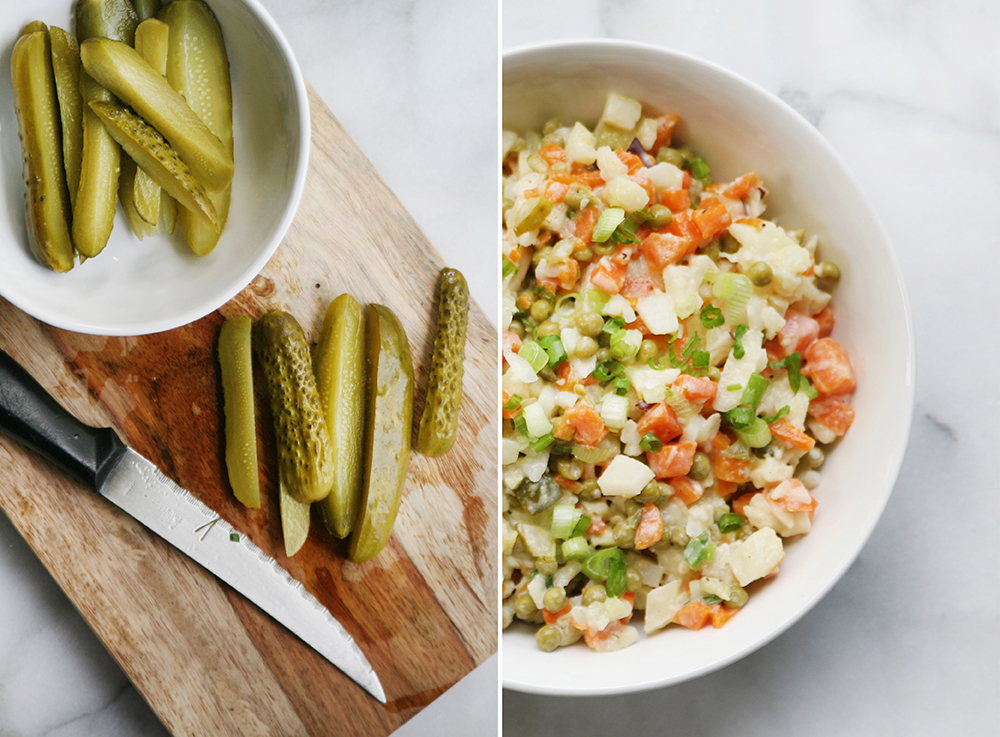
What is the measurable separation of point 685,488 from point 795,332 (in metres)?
0.38

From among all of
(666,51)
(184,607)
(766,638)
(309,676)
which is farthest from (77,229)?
(766,638)

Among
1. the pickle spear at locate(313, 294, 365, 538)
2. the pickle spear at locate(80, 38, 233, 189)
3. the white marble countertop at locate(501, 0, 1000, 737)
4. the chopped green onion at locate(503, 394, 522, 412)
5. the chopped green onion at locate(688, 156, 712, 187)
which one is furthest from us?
the white marble countertop at locate(501, 0, 1000, 737)

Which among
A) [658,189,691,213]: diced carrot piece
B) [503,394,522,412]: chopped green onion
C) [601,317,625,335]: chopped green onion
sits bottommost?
[601,317,625,335]: chopped green onion

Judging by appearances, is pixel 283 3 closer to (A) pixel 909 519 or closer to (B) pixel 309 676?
(B) pixel 309 676

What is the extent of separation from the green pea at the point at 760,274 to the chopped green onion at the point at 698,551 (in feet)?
1.59

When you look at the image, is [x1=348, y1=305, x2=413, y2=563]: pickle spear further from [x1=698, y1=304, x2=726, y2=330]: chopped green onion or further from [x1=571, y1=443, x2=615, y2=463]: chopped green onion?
[x1=698, y1=304, x2=726, y2=330]: chopped green onion

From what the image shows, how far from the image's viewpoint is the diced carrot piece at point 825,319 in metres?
1.53

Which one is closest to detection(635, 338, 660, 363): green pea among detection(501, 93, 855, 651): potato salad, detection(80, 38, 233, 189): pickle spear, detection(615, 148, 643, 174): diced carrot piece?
detection(501, 93, 855, 651): potato salad

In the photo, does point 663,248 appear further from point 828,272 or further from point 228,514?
point 228,514

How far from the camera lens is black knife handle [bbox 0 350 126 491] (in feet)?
3.97

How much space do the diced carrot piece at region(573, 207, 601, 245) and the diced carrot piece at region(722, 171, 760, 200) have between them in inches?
11.6

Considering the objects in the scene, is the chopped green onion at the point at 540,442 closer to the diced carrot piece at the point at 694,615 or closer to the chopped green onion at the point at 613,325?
the chopped green onion at the point at 613,325

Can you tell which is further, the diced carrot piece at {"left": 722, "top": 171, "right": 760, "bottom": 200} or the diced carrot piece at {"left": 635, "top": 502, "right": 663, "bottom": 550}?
the diced carrot piece at {"left": 722, "top": 171, "right": 760, "bottom": 200}

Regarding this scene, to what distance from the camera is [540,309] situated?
1407 mm
